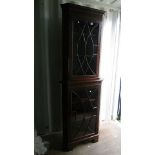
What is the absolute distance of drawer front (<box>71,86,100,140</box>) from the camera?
2.21 meters

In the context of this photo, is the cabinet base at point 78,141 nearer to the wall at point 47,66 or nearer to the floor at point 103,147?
the floor at point 103,147

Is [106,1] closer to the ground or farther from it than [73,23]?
farther from it

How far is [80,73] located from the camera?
7.25 feet

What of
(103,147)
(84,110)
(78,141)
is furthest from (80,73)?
(103,147)

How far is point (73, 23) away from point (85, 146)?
65.2 inches

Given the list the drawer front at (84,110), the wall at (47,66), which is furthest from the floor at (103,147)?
the wall at (47,66)
